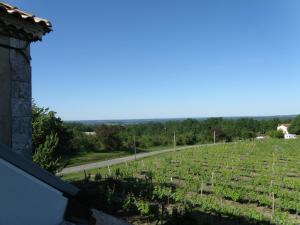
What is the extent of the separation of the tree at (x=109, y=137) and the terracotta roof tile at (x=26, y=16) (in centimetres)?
3865

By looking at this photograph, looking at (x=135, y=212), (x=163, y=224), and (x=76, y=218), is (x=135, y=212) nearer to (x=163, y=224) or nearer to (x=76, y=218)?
(x=163, y=224)

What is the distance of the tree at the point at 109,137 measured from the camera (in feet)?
143

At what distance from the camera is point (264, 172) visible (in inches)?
921

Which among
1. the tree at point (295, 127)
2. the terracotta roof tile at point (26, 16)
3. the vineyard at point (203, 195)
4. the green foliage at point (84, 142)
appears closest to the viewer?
the terracotta roof tile at point (26, 16)

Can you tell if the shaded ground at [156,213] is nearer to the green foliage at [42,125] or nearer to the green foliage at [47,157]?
the green foliage at [47,157]

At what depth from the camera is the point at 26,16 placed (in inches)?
190

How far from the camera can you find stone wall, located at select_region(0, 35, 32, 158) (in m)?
4.88

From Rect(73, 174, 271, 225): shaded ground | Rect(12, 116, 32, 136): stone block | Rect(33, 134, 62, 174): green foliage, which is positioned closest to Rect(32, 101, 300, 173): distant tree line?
Rect(33, 134, 62, 174): green foliage

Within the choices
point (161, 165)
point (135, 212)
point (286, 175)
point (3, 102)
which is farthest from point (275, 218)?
point (161, 165)

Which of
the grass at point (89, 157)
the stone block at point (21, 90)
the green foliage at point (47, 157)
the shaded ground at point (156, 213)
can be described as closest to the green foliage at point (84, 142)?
the grass at point (89, 157)

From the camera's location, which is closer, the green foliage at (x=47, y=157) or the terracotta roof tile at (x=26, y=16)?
the terracotta roof tile at (x=26, y=16)

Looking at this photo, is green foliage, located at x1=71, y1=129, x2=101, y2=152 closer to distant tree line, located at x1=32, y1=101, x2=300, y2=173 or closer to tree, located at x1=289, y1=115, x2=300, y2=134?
distant tree line, located at x1=32, y1=101, x2=300, y2=173

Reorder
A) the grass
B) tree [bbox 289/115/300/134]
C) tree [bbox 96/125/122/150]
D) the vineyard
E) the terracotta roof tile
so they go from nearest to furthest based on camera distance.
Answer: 1. the terracotta roof tile
2. the vineyard
3. the grass
4. tree [bbox 96/125/122/150]
5. tree [bbox 289/115/300/134]

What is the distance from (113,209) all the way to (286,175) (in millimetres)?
15061
